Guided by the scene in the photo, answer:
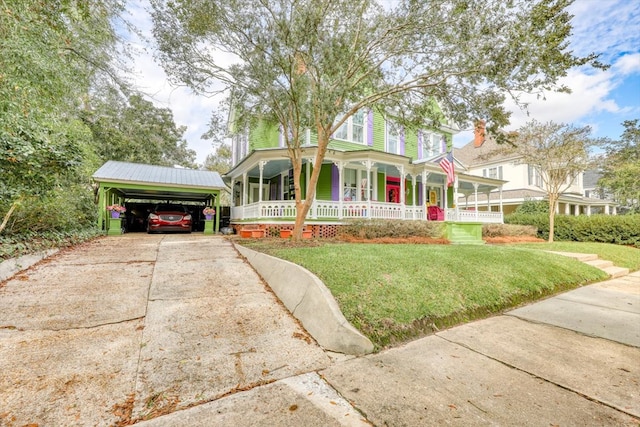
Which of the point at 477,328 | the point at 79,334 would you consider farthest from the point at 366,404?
the point at 79,334

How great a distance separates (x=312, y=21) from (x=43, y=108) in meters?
5.98

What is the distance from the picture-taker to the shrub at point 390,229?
33.9 feet

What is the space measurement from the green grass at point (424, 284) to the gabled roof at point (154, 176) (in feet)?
27.5

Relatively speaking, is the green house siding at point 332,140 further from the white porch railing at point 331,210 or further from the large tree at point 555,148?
the large tree at point 555,148

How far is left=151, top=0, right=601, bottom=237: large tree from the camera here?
6.12 m

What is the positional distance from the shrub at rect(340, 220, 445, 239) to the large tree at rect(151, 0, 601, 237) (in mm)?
3192

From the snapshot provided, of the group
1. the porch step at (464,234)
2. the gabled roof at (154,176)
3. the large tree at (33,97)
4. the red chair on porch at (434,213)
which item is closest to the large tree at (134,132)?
the gabled roof at (154,176)

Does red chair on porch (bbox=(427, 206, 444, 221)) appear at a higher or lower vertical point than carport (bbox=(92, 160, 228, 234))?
lower

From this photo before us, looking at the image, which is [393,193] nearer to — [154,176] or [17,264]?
[154,176]

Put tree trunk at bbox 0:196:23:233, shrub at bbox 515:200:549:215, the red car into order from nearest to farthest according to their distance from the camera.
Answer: tree trunk at bbox 0:196:23:233 < the red car < shrub at bbox 515:200:549:215

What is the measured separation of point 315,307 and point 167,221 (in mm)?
10946

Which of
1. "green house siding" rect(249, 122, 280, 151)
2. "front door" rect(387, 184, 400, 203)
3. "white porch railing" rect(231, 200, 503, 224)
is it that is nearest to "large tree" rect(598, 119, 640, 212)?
"front door" rect(387, 184, 400, 203)

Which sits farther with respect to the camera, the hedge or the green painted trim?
the hedge

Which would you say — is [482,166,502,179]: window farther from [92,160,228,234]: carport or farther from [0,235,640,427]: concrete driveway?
[0,235,640,427]: concrete driveway
